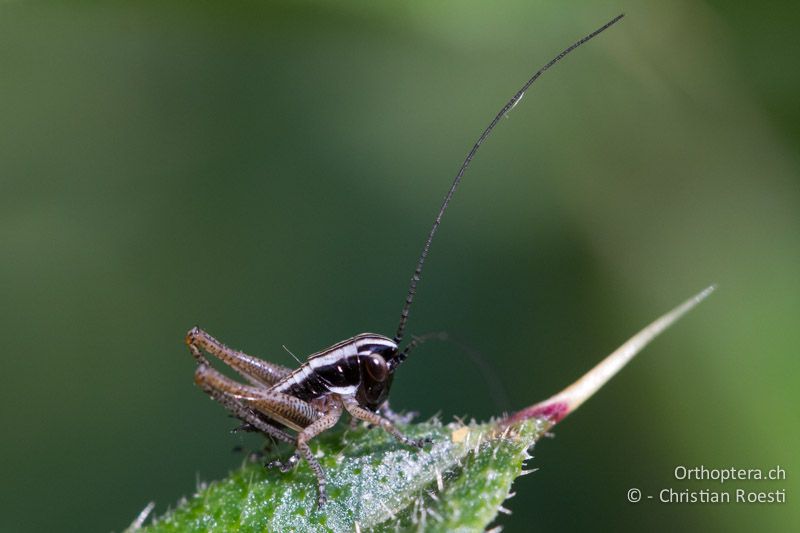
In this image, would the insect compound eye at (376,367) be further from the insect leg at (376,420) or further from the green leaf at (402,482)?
the green leaf at (402,482)

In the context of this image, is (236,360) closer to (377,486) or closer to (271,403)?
(271,403)

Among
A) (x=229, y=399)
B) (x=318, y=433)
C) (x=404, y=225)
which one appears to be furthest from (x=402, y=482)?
(x=404, y=225)

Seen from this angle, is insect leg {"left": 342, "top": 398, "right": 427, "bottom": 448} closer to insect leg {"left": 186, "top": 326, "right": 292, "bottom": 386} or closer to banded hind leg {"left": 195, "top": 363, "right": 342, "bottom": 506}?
banded hind leg {"left": 195, "top": 363, "right": 342, "bottom": 506}

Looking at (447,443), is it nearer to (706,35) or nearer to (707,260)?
(707,260)

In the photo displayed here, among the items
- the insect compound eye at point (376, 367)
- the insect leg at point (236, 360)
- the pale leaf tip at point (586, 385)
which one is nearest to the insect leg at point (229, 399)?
the insect leg at point (236, 360)

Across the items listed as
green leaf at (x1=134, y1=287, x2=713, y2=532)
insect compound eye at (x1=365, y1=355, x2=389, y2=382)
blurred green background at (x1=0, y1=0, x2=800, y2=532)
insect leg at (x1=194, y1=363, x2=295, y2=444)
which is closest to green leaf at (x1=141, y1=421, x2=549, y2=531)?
green leaf at (x1=134, y1=287, x2=713, y2=532)

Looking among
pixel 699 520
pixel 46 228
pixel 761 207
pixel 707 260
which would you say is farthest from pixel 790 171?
pixel 46 228
